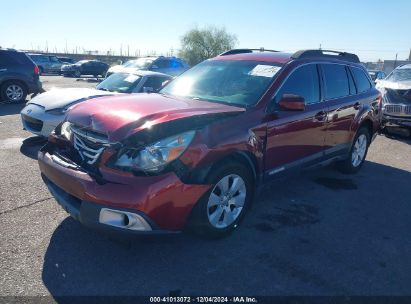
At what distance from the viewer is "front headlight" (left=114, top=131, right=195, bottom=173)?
300 cm

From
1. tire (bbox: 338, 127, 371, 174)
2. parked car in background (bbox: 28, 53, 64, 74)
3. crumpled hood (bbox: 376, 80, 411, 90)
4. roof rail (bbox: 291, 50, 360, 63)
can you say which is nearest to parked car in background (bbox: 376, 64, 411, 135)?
crumpled hood (bbox: 376, 80, 411, 90)

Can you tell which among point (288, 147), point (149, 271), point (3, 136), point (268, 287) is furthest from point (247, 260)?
point (3, 136)

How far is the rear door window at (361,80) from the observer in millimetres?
5898

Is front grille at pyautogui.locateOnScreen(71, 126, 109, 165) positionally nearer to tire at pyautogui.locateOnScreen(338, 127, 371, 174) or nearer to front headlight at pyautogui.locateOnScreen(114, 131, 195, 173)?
front headlight at pyautogui.locateOnScreen(114, 131, 195, 173)

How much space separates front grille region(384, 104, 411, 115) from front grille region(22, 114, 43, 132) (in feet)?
27.1

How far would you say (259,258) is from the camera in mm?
3426

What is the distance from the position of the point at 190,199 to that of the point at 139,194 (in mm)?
487

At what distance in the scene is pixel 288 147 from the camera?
14.2 ft

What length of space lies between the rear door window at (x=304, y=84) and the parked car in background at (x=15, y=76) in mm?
9773

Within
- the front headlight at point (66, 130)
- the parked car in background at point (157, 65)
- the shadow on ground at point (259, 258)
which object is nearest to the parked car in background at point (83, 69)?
the parked car in background at point (157, 65)

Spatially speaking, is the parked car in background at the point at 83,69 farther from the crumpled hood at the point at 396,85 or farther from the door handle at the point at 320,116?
the door handle at the point at 320,116

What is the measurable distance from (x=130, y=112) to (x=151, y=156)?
0.59 metres

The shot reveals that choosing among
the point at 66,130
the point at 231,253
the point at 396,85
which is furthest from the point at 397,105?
the point at 66,130

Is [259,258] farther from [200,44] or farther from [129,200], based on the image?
[200,44]
